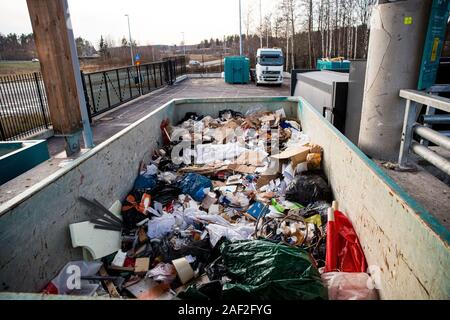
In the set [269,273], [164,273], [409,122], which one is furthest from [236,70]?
[269,273]

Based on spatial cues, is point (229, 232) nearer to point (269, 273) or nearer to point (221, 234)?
point (221, 234)

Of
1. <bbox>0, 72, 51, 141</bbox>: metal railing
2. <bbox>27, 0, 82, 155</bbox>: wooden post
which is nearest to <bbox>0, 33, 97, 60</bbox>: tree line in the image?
<bbox>0, 72, 51, 141</bbox>: metal railing

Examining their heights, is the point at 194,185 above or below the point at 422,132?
below

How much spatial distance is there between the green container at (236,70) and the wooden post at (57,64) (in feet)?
64.2

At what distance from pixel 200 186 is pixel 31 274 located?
223 centimetres

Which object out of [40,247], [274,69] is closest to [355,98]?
[40,247]

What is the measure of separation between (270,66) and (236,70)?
3546 millimetres

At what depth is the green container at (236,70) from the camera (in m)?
21.8

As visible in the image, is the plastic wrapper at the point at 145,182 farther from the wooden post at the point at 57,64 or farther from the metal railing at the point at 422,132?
the metal railing at the point at 422,132

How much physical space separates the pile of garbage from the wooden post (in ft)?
3.50

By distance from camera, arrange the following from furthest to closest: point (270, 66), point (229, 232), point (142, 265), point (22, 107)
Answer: point (270, 66)
point (22, 107)
point (229, 232)
point (142, 265)

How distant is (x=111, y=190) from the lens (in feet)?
10.4

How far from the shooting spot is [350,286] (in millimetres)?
1975

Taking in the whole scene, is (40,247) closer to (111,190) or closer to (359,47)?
(111,190)
